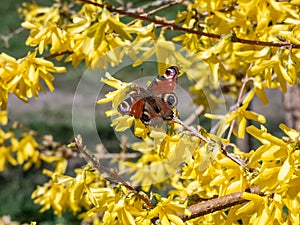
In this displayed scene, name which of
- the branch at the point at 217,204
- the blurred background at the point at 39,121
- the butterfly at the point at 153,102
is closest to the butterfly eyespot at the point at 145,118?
the butterfly at the point at 153,102

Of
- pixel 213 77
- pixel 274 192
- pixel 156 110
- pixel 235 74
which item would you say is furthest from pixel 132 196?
pixel 235 74

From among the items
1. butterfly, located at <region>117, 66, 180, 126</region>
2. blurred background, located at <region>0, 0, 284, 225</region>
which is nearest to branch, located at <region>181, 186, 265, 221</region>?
butterfly, located at <region>117, 66, 180, 126</region>

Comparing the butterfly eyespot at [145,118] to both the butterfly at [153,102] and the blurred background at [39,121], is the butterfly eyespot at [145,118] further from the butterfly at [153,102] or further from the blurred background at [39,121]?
the blurred background at [39,121]

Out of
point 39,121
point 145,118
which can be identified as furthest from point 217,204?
point 39,121

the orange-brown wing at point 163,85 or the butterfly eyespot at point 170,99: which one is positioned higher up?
the orange-brown wing at point 163,85

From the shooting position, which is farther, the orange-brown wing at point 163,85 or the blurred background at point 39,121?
the blurred background at point 39,121

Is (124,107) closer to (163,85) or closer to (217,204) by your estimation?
(163,85)

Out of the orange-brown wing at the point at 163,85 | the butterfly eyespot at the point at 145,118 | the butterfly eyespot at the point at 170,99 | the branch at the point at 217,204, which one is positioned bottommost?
the branch at the point at 217,204

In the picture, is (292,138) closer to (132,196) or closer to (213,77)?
(132,196)
